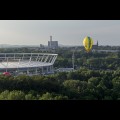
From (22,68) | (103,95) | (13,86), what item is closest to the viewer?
(13,86)
